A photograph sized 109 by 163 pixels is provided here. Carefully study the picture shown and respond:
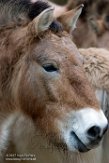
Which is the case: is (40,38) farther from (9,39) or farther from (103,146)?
(103,146)

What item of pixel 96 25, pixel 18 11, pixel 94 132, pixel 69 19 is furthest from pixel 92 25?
pixel 94 132

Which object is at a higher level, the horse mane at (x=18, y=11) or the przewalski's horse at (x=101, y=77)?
the horse mane at (x=18, y=11)

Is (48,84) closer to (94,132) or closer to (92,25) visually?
(94,132)

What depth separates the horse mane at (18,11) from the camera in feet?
16.3

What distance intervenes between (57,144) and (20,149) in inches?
26.6

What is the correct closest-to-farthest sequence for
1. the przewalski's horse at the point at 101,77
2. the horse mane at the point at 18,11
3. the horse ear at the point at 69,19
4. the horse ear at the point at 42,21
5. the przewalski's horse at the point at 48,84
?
the przewalski's horse at the point at 48,84, the horse ear at the point at 42,21, the horse mane at the point at 18,11, the horse ear at the point at 69,19, the przewalski's horse at the point at 101,77

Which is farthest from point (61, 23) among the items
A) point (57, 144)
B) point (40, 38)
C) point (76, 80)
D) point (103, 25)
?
point (103, 25)

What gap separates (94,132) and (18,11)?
4.11 feet

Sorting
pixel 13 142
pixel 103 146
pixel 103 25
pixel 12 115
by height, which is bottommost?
pixel 103 25

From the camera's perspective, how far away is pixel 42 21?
4746 millimetres

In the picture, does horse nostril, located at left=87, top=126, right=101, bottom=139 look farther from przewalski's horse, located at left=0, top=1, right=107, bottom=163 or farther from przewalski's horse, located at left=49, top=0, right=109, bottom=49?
przewalski's horse, located at left=49, top=0, right=109, bottom=49

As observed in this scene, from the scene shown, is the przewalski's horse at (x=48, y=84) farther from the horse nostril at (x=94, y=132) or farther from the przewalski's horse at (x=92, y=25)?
the przewalski's horse at (x=92, y=25)

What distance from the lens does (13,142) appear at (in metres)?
5.40

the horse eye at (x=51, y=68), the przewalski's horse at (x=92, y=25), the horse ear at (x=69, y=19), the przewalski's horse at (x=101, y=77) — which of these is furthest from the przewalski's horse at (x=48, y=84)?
the przewalski's horse at (x=92, y=25)
